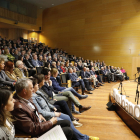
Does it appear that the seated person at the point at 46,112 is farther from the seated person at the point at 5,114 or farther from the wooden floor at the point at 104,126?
the seated person at the point at 5,114

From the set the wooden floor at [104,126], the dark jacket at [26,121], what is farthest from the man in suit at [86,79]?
the dark jacket at [26,121]

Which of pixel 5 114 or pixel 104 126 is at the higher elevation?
pixel 5 114

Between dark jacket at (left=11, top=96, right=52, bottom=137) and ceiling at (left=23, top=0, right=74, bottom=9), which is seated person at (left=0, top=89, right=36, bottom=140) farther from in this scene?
ceiling at (left=23, top=0, right=74, bottom=9)

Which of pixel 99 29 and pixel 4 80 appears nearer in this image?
pixel 4 80

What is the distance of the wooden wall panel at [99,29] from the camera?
793cm

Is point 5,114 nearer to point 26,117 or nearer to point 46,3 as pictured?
point 26,117

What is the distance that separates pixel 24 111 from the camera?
3.84 ft

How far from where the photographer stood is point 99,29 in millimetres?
8836

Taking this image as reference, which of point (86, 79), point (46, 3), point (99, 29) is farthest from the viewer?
point (46, 3)

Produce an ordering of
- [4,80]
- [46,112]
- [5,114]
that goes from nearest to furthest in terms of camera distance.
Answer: [5,114]
[46,112]
[4,80]

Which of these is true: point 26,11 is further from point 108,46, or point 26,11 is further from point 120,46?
point 120,46

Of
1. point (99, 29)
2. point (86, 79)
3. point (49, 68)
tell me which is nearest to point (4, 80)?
point (49, 68)

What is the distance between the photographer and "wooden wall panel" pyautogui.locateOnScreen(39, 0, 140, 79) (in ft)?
26.0

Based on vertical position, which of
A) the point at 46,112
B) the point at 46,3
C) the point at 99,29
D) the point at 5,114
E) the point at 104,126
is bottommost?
the point at 104,126
